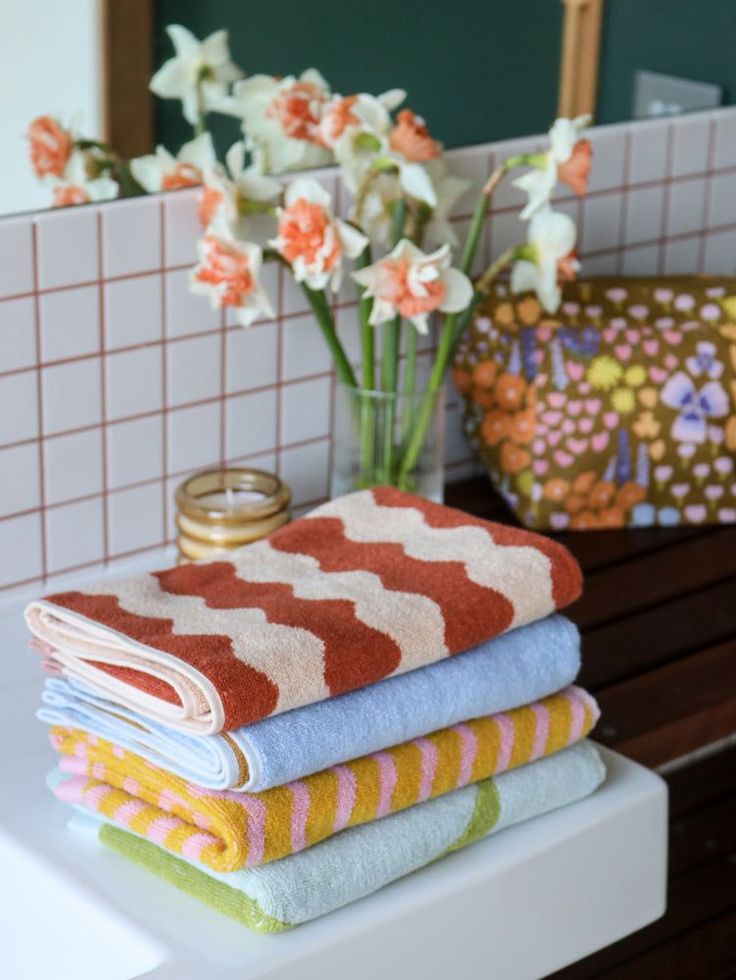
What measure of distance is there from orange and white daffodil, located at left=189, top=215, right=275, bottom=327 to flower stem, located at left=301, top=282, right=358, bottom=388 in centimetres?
9

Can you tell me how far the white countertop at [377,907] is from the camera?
0.95 meters

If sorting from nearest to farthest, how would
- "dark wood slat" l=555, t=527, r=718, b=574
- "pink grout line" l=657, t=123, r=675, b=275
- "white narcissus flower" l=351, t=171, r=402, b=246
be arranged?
"white narcissus flower" l=351, t=171, r=402, b=246, "dark wood slat" l=555, t=527, r=718, b=574, "pink grout line" l=657, t=123, r=675, b=275

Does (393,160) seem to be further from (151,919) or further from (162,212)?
(151,919)

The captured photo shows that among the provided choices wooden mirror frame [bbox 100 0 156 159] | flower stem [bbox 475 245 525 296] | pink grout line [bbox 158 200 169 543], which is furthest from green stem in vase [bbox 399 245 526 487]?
wooden mirror frame [bbox 100 0 156 159]

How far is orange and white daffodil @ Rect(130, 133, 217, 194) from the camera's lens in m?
1.38

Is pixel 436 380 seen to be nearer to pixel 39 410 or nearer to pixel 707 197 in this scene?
pixel 39 410

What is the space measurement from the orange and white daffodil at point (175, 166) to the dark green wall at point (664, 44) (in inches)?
20.0

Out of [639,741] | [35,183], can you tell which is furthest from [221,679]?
[35,183]

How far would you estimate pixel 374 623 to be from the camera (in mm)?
1007

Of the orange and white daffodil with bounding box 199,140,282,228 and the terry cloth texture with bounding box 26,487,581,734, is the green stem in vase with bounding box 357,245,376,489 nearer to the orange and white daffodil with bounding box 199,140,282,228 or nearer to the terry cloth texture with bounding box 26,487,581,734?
the orange and white daffodil with bounding box 199,140,282,228

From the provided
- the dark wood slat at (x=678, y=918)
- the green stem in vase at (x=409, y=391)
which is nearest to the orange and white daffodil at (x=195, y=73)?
the green stem in vase at (x=409, y=391)

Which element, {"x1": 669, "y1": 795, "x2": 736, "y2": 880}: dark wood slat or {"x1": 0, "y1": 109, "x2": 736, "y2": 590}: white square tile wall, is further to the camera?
{"x1": 669, "y1": 795, "x2": 736, "y2": 880}: dark wood slat

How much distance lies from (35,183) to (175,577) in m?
0.38

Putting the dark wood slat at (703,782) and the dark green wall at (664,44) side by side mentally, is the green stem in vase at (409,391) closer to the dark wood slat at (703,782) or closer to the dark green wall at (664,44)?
the dark green wall at (664,44)
